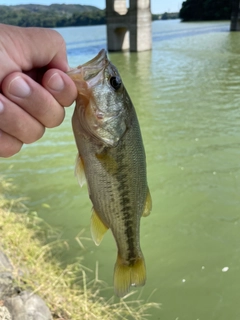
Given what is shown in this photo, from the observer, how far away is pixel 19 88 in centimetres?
158

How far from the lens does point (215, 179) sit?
6.72 m

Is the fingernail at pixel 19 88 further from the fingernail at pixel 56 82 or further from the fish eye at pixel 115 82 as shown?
the fish eye at pixel 115 82

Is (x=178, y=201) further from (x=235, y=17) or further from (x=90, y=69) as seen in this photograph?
(x=235, y=17)

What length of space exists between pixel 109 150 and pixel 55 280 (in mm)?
2354

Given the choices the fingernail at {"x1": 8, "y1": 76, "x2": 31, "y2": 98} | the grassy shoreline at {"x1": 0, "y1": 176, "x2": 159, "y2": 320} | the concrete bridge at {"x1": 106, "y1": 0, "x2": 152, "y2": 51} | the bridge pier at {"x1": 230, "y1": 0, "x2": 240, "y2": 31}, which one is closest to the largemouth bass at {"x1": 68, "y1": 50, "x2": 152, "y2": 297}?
the fingernail at {"x1": 8, "y1": 76, "x2": 31, "y2": 98}

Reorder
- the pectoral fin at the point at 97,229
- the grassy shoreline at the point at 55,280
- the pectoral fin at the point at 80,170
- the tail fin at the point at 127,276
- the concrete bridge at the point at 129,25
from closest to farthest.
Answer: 1. the pectoral fin at the point at 80,170
2. the pectoral fin at the point at 97,229
3. the tail fin at the point at 127,276
4. the grassy shoreline at the point at 55,280
5. the concrete bridge at the point at 129,25

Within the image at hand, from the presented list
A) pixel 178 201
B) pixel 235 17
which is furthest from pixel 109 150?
A: pixel 235 17

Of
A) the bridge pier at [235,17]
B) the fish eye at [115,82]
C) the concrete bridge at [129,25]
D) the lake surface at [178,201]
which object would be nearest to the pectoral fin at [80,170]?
the fish eye at [115,82]

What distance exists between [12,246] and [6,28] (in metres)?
3.12

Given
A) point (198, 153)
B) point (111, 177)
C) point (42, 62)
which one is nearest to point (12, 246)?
point (111, 177)

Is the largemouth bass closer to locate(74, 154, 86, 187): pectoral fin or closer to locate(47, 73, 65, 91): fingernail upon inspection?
locate(74, 154, 86, 187): pectoral fin

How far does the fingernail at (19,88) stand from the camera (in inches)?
61.9

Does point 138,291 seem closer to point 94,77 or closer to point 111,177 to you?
point 111,177

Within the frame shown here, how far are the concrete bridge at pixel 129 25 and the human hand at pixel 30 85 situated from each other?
30.8m
